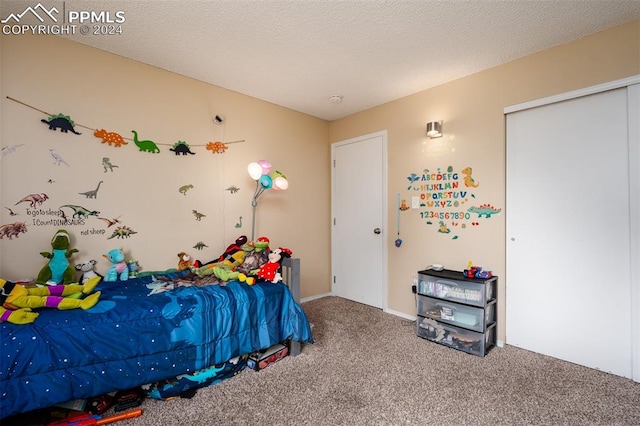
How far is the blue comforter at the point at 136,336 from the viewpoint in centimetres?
144

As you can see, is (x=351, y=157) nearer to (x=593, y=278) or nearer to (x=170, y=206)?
Answer: (x=170, y=206)

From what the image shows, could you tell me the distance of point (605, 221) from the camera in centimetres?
213

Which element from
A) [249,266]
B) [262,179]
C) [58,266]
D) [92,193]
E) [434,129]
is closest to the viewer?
[58,266]

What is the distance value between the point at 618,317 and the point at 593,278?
29 centimetres

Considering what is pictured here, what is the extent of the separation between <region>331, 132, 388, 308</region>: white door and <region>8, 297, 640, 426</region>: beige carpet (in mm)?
1159

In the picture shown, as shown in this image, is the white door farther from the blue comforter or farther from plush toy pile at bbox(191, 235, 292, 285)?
the blue comforter

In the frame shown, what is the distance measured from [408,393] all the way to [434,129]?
230cm

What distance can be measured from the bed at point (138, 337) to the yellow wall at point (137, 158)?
1.76 ft

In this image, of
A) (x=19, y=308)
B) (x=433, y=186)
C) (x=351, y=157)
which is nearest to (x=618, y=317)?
(x=433, y=186)

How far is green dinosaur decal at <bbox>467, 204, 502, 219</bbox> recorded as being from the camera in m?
2.63

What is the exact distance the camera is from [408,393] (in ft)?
6.20

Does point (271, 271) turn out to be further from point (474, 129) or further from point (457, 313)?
point (474, 129)

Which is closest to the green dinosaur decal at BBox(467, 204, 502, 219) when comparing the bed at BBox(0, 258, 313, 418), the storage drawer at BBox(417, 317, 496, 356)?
the storage drawer at BBox(417, 317, 496, 356)

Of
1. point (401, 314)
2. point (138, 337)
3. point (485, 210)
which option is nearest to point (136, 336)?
point (138, 337)
